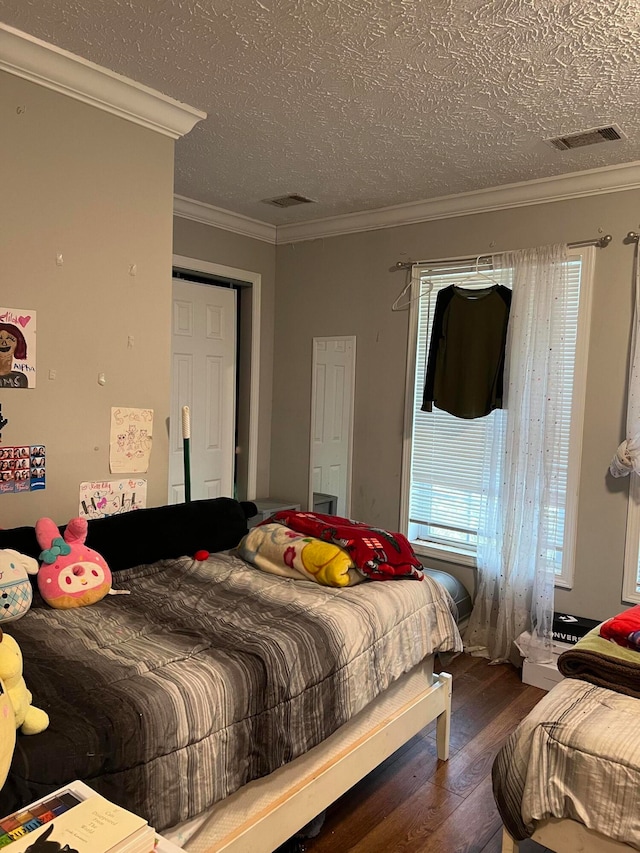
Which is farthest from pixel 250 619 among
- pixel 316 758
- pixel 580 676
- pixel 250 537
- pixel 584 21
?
pixel 584 21

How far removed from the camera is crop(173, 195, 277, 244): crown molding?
12.4 ft

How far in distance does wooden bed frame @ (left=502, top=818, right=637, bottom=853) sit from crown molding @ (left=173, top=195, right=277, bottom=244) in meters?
3.44

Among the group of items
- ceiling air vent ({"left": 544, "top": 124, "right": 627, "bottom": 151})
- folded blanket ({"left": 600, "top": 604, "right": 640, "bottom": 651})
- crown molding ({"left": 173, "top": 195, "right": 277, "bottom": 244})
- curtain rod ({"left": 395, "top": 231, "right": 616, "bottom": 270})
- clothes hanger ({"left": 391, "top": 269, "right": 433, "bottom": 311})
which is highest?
ceiling air vent ({"left": 544, "top": 124, "right": 627, "bottom": 151})

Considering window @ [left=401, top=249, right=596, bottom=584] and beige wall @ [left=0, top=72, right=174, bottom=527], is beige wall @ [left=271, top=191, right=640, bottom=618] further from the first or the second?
beige wall @ [left=0, top=72, right=174, bottom=527]

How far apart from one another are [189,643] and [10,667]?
1.69ft

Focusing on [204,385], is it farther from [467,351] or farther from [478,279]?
[478,279]

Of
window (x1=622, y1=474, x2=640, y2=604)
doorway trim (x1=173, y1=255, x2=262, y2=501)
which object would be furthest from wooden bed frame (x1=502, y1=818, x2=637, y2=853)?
doorway trim (x1=173, y1=255, x2=262, y2=501)

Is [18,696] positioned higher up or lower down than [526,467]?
lower down

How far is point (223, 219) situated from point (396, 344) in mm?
1360

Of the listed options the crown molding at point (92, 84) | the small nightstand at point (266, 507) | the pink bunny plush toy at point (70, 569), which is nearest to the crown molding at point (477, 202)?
the crown molding at point (92, 84)

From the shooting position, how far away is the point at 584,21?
1.86 metres

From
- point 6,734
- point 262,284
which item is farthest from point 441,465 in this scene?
point 6,734

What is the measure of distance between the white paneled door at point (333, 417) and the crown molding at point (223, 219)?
823mm

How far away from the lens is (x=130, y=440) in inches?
103
